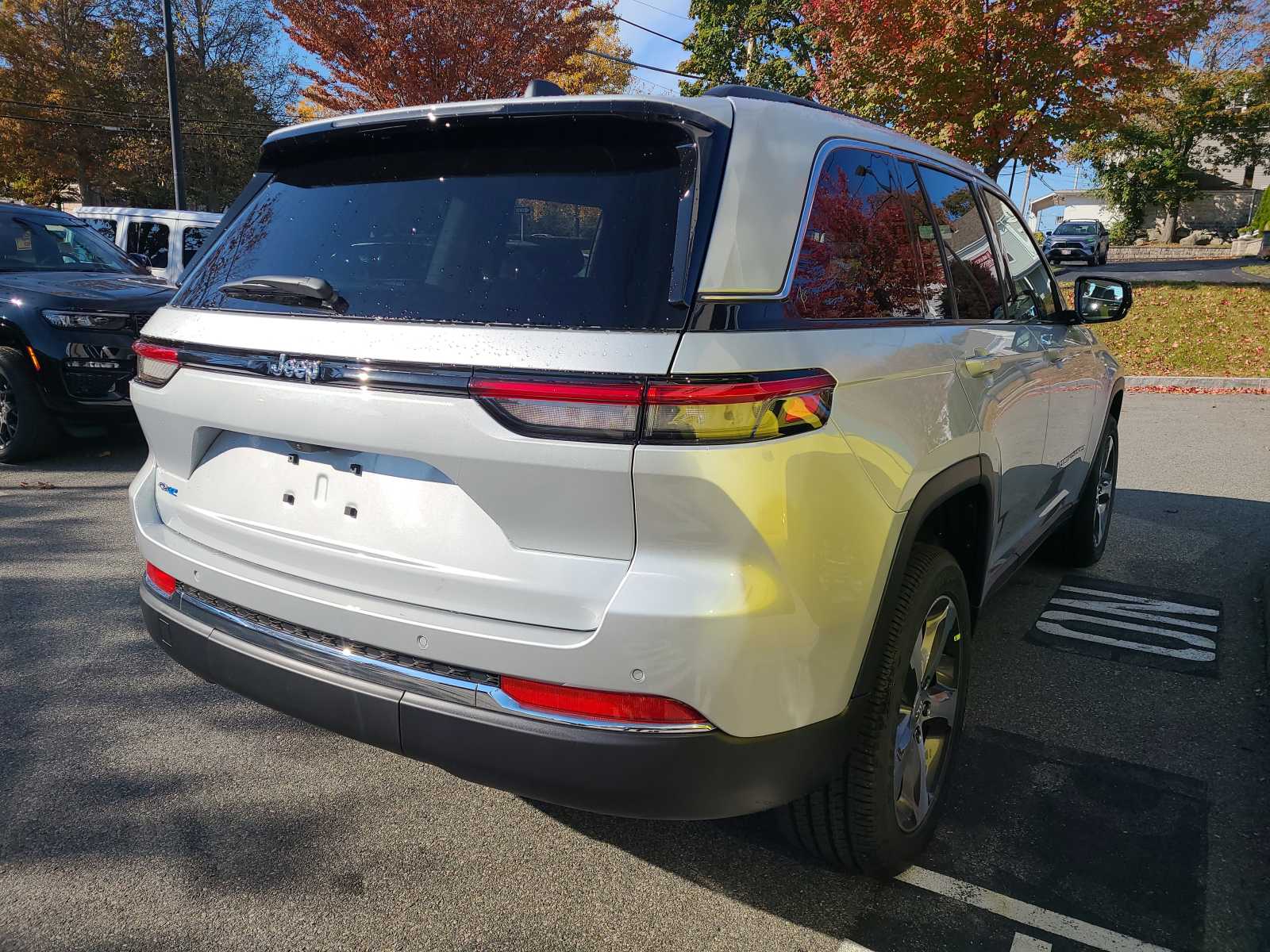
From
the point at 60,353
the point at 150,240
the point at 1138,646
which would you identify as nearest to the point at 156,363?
the point at 1138,646

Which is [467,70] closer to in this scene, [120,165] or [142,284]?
[142,284]

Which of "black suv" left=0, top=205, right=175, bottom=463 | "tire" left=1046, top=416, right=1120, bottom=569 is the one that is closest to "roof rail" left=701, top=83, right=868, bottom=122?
"tire" left=1046, top=416, right=1120, bottom=569

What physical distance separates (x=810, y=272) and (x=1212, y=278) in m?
21.2

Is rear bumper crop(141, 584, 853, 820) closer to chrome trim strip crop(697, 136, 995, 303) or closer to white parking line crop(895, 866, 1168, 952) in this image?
white parking line crop(895, 866, 1168, 952)

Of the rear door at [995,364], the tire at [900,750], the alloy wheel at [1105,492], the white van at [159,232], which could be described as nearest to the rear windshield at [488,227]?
the tire at [900,750]

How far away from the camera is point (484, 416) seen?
1809 mm

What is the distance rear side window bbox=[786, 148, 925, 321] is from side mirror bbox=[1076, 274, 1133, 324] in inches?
74.1

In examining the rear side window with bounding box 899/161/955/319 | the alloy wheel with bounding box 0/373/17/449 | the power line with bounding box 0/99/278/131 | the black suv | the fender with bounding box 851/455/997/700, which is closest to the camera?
the fender with bounding box 851/455/997/700

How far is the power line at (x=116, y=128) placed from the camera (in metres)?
27.6

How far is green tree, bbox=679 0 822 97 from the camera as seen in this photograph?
2986 cm

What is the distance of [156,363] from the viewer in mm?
2436

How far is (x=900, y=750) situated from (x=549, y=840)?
1005mm

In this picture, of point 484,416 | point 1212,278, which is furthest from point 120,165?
point 484,416

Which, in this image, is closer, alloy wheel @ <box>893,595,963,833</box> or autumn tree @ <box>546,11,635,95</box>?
alloy wheel @ <box>893,595,963,833</box>
